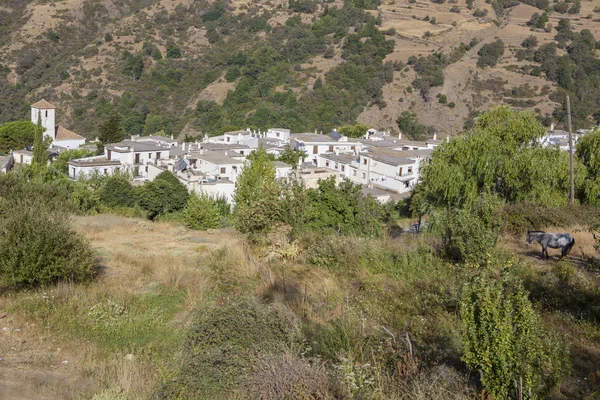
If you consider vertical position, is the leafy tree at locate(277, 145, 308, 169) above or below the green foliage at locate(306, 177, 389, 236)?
above

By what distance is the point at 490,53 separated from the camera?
283ft

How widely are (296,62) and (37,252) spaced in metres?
85.3

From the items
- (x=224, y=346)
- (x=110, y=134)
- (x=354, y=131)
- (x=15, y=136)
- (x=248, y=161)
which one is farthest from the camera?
(x=354, y=131)

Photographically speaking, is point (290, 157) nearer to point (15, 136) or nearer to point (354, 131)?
point (354, 131)

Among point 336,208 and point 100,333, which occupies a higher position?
point 336,208

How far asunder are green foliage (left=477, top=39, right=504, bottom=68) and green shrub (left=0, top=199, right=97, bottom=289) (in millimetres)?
83713

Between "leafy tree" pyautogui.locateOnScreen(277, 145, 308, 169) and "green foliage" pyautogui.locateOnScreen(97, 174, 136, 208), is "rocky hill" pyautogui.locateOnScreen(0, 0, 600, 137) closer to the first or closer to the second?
"leafy tree" pyautogui.locateOnScreen(277, 145, 308, 169)

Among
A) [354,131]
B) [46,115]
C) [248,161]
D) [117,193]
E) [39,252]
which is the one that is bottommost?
[117,193]

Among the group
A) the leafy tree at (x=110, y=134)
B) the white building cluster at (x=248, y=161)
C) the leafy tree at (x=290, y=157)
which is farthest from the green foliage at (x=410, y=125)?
the leafy tree at (x=110, y=134)

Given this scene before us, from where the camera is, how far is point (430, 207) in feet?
60.6

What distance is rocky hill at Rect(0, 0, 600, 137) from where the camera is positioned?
77750 millimetres

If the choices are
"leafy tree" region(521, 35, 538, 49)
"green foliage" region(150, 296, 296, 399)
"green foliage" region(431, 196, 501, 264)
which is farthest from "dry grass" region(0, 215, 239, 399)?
"leafy tree" region(521, 35, 538, 49)

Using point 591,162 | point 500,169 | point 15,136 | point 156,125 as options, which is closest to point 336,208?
point 500,169

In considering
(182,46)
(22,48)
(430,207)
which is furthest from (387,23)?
(430,207)
